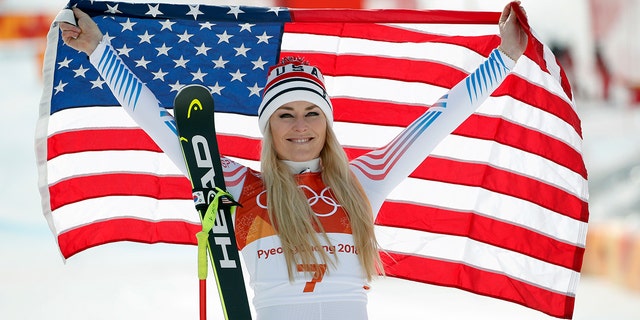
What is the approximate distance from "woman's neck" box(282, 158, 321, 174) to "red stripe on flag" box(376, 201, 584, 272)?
2.79ft

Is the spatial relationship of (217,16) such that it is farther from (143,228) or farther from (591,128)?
(591,128)

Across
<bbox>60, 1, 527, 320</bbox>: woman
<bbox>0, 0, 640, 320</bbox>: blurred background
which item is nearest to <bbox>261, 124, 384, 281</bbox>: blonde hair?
<bbox>60, 1, 527, 320</bbox>: woman

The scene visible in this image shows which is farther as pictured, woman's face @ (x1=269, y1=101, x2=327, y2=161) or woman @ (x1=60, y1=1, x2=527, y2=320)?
woman's face @ (x1=269, y1=101, x2=327, y2=161)

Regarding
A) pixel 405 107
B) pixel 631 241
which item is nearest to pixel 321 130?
pixel 405 107

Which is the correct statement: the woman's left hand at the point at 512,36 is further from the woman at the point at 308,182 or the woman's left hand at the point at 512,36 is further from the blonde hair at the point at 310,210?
the blonde hair at the point at 310,210

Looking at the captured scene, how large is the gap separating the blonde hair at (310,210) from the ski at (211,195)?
5.3 inches

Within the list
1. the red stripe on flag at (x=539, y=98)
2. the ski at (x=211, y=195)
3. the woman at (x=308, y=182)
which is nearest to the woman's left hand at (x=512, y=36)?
the woman at (x=308, y=182)

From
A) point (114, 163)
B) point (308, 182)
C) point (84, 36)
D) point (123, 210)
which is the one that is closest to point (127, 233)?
point (123, 210)

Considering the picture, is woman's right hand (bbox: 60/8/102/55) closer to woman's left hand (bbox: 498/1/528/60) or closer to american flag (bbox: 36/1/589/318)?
american flag (bbox: 36/1/589/318)

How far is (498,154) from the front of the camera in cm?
369

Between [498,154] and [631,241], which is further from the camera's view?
[631,241]

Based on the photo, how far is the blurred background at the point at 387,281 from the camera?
8.05m

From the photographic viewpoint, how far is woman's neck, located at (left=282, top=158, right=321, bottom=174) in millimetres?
2912

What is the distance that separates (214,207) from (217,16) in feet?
2.63
